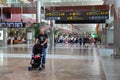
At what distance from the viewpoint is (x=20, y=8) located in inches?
1470

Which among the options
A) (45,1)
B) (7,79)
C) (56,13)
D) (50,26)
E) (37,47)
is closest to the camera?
(7,79)

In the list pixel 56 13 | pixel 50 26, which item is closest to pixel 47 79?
pixel 56 13

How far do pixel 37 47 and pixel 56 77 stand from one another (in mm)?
2394

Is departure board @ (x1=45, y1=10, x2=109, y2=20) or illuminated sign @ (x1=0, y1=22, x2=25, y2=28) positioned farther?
illuminated sign @ (x1=0, y1=22, x2=25, y2=28)

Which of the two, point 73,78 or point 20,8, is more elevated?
point 20,8

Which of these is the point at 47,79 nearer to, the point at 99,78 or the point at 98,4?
the point at 99,78

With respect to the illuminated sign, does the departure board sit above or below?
above

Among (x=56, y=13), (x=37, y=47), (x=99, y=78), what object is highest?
(x=56, y=13)

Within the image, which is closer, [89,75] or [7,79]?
[7,79]

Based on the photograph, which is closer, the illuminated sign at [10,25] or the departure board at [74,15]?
the departure board at [74,15]

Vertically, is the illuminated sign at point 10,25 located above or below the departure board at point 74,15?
below

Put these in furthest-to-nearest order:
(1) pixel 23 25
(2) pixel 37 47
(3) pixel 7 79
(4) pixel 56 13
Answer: (1) pixel 23 25
(4) pixel 56 13
(2) pixel 37 47
(3) pixel 7 79

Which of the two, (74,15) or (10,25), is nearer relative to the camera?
(74,15)

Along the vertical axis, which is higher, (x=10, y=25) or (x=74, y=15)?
(x=74, y=15)
